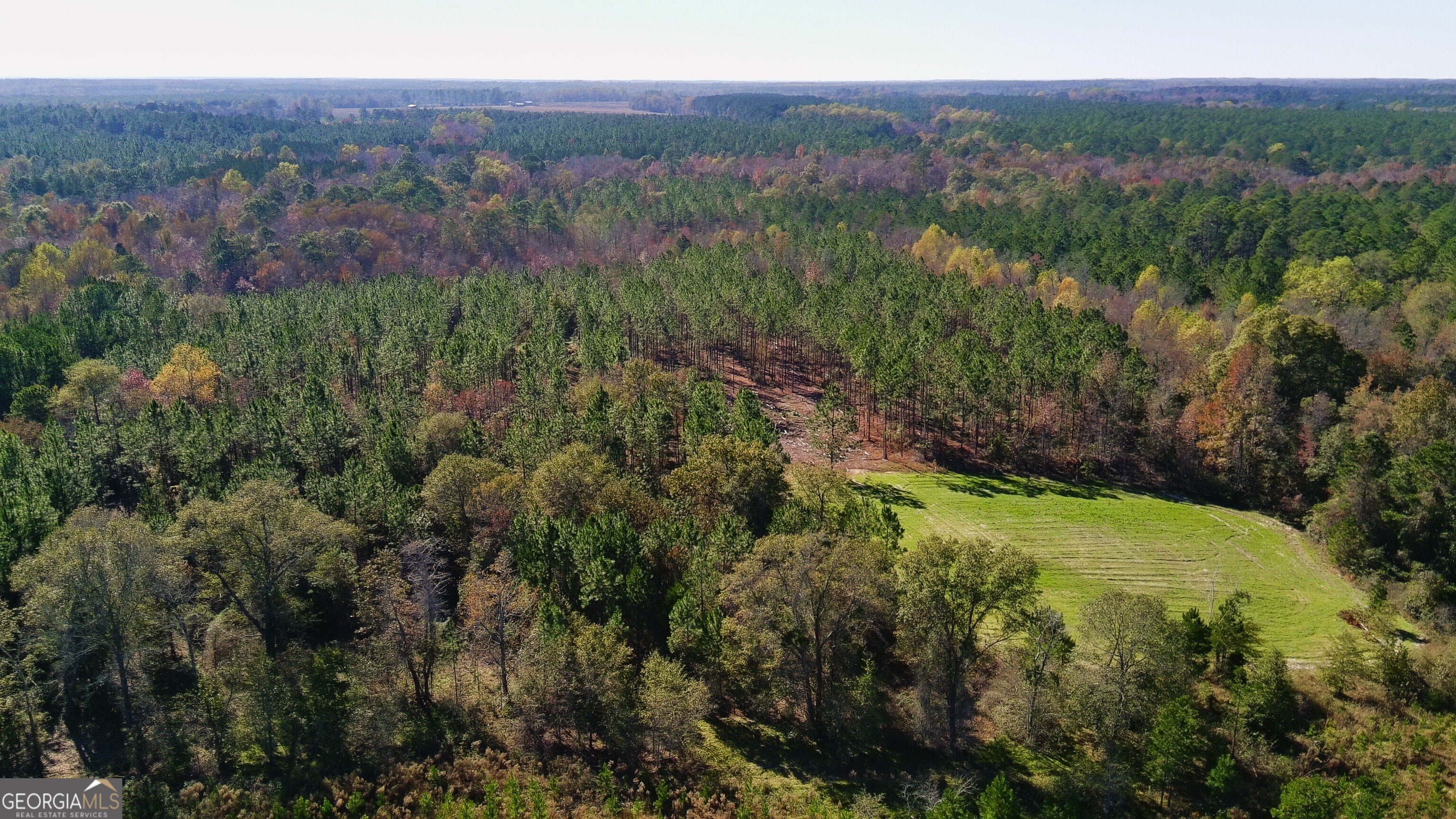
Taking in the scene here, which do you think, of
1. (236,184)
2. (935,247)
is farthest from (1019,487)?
(236,184)

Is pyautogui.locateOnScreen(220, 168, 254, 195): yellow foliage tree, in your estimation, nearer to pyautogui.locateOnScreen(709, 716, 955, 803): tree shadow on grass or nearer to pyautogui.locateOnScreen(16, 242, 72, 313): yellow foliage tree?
pyautogui.locateOnScreen(16, 242, 72, 313): yellow foliage tree

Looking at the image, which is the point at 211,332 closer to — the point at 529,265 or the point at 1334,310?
the point at 529,265

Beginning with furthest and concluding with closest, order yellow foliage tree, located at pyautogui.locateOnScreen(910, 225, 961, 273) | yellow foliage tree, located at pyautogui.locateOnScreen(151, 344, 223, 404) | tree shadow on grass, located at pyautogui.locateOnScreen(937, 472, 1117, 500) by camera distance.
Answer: yellow foliage tree, located at pyautogui.locateOnScreen(910, 225, 961, 273) → yellow foliage tree, located at pyautogui.locateOnScreen(151, 344, 223, 404) → tree shadow on grass, located at pyautogui.locateOnScreen(937, 472, 1117, 500)

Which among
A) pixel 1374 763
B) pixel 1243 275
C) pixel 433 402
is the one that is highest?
pixel 1243 275

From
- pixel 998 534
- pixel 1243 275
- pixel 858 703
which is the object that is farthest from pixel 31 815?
pixel 1243 275

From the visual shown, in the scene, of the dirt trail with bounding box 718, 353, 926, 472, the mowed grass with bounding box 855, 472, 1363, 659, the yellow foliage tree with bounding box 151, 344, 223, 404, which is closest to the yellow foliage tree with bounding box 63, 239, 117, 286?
the yellow foliage tree with bounding box 151, 344, 223, 404

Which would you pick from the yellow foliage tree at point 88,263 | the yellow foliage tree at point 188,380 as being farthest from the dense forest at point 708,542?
the yellow foliage tree at point 88,263

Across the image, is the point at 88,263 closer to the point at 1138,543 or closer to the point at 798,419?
the point at 798,419
